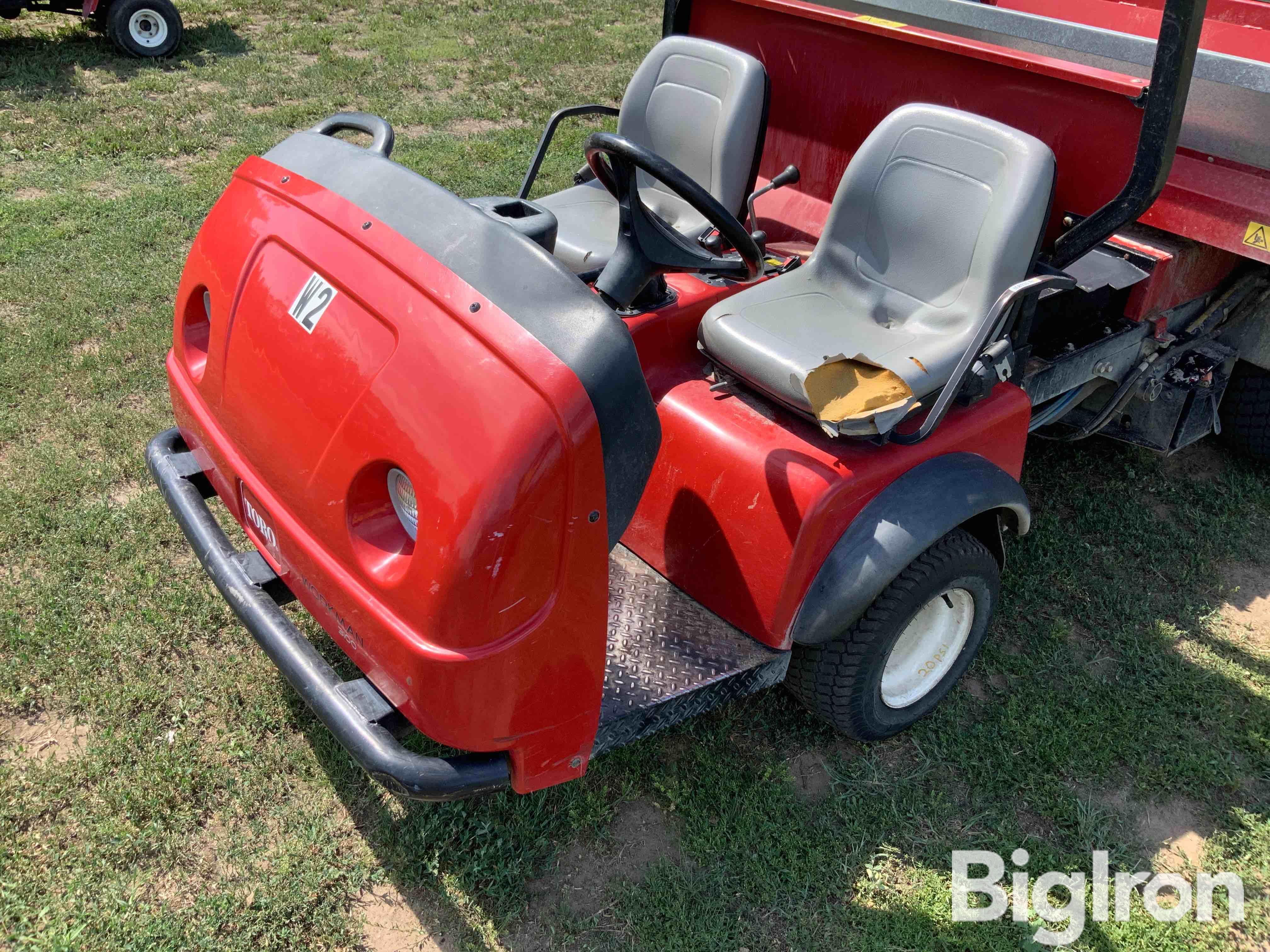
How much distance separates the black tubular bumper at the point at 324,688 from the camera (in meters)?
1.82

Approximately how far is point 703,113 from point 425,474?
206 centimetres

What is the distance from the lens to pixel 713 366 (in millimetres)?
2641

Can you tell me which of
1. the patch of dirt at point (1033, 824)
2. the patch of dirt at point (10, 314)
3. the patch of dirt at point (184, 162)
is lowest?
the patch of dirt at point (1033, 824)

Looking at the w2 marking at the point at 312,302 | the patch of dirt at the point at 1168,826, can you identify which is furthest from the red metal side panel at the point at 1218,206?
the w2 marking at the point at 312,302

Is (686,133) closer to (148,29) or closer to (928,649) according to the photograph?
(928,649)

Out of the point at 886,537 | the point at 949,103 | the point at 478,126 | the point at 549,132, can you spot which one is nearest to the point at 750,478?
the point at 886,537

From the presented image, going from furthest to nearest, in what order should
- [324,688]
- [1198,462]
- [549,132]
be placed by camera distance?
Answer: [1198,462] → [549,132] → [324,688]

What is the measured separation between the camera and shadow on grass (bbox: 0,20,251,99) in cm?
680

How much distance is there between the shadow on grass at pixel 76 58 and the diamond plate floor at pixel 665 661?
6.41 m

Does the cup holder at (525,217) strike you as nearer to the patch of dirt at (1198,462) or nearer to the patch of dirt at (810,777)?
the patch of dirt at (810,777)

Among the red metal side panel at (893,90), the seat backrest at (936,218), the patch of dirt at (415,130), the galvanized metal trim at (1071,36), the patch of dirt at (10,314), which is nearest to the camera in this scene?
the seat backrest at (936,218)

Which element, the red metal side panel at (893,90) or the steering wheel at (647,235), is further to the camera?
the red metal side panel at (893,90)

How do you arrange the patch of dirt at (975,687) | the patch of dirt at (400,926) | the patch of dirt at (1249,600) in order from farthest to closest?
the patch of dirt at (1249,600) < the patch of dirt at (975,687) < the patch of dirt at (400,926)

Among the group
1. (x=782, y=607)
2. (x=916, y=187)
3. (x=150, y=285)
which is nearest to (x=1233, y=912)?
(x=782, y=607)
